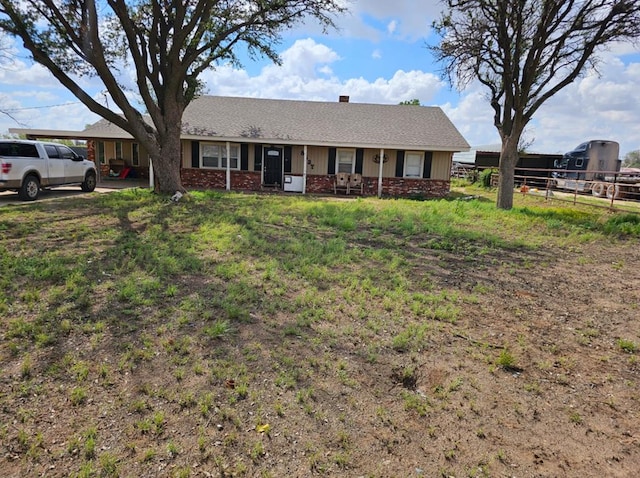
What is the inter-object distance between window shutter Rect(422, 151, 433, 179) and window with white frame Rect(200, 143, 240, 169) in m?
8.52

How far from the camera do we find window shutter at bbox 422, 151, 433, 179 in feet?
60.9

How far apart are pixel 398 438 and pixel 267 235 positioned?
5.64 m

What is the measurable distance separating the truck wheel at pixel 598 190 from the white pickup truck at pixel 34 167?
21.3 m

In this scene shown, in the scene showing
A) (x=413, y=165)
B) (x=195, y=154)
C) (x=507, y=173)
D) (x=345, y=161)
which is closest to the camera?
(x=507, y=173)

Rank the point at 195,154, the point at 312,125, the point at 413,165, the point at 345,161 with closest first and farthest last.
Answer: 1. the point at 195,154
2. the point at 413,165
3. the point at 345,161
4. the point at 312,125

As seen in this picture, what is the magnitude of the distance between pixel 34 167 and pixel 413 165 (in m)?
14.5

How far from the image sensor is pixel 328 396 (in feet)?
10.1

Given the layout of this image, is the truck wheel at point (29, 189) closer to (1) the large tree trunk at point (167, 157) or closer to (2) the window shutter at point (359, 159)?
(1) the large tree trunk at point (167, 157)

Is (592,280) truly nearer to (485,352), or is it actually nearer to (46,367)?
(485,352)

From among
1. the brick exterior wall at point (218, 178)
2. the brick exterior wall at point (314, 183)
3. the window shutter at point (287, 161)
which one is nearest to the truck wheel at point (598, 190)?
the brick exterior wall at point (314, 183)

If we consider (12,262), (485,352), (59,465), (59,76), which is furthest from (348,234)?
(59,76)

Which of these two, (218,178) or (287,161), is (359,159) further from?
(218,178)

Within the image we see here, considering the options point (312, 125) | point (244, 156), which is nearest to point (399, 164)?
point (312, 125)

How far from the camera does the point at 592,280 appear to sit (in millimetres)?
6141
